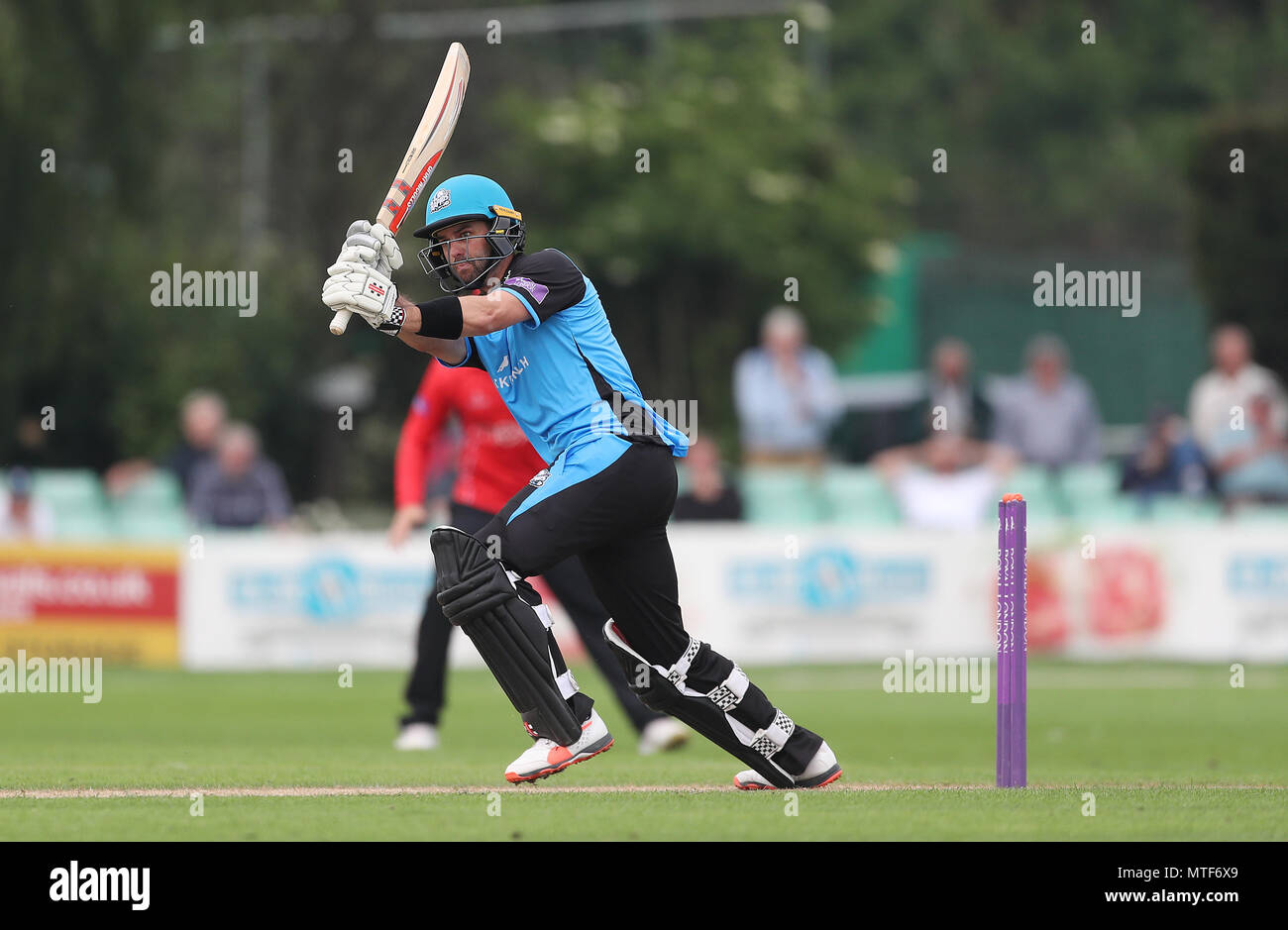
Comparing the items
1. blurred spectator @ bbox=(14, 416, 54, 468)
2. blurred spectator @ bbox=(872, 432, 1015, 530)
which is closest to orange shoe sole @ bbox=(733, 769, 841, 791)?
blurred spectator @ bbox=(872, 432, 1015, 530)

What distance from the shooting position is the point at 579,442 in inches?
328

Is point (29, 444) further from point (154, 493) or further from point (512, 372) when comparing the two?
point (512, 372)

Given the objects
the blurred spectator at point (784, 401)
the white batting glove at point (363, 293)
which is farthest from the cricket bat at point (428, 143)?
the blurred spectator at point (784, 401)

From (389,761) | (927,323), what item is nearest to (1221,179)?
(927,323)

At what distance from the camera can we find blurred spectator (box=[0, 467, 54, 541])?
62.2 ft

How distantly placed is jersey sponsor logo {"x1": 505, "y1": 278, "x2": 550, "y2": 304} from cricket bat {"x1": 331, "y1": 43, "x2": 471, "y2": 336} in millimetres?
504

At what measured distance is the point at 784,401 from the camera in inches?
771

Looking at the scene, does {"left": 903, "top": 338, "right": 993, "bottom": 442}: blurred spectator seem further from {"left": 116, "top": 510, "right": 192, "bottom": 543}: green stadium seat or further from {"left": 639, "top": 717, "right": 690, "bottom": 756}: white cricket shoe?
{"left": 639, "top": 717, "right": 690, "bottom": 756}: white cricket shoe

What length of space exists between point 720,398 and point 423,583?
14.7 m

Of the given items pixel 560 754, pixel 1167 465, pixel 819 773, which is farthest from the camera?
pixel 1167 465

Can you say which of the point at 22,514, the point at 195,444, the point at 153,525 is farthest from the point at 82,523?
the point at 195,444

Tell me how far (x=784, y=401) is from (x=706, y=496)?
1784 mm

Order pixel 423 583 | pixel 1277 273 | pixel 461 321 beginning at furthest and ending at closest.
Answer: pixel 1277 273 < pixel 423 583 < pixel 461 321
